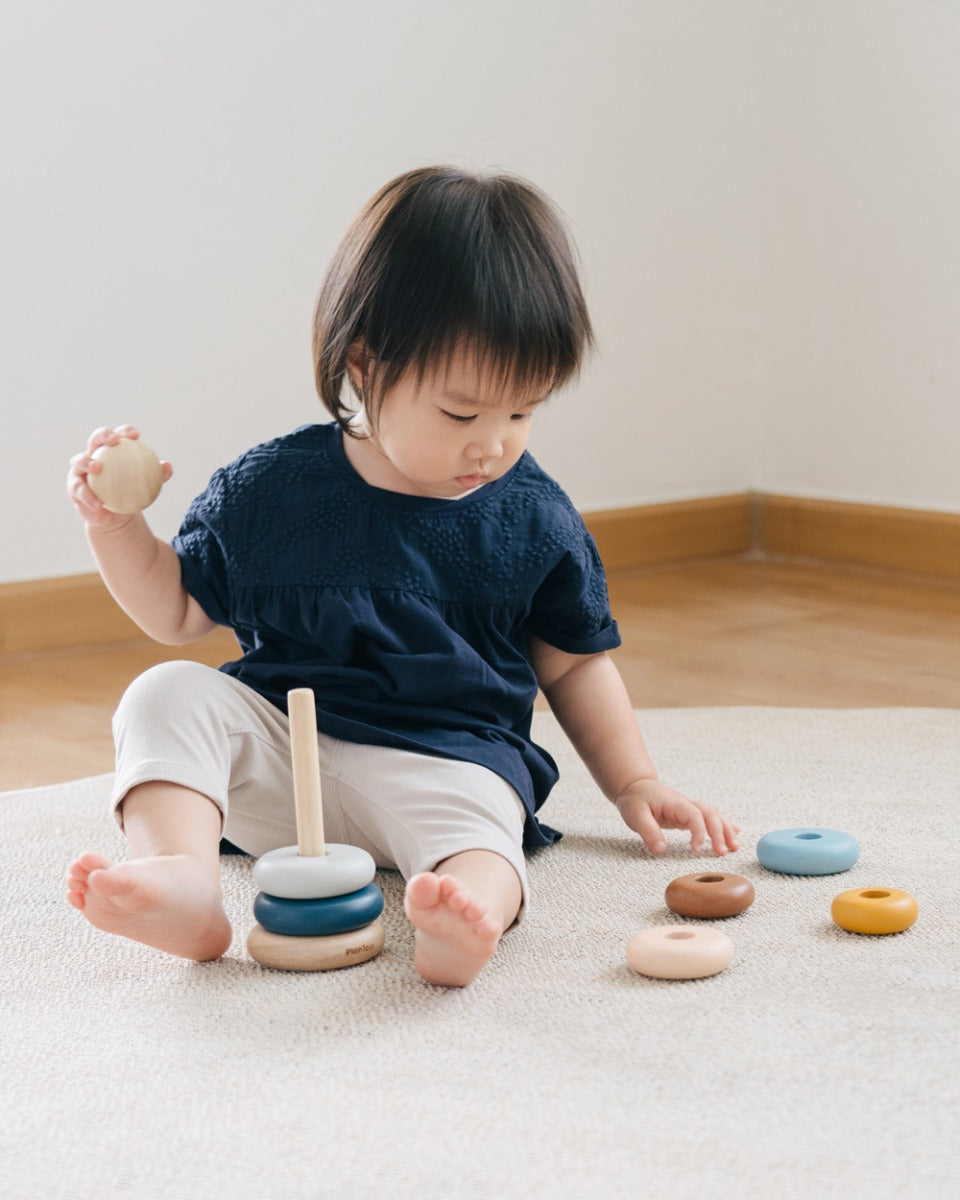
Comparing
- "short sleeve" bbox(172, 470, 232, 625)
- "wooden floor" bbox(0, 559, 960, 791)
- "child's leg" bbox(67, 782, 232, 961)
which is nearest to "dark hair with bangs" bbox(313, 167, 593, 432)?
"short sleeve" bbox(172, 470, 232, 625)

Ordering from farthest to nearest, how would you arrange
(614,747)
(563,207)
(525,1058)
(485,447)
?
1. (563,207)
2. (614,747)
3. (485,447)
4. (525,1058)

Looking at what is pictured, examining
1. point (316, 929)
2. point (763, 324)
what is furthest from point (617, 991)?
point (763, 324)

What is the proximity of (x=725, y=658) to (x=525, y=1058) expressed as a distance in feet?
3.12

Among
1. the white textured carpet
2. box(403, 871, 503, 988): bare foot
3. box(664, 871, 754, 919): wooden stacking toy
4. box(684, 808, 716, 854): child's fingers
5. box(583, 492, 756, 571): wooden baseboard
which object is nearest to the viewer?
the white textured carpet

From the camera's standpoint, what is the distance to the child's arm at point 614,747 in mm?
913

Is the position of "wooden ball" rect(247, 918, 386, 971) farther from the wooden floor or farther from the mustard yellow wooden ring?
the wooden floor

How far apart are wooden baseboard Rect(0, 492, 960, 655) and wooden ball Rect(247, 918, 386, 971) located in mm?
980

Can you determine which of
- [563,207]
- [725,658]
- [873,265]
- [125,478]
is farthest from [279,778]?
[873,265]

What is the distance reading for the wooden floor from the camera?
133 centimetres

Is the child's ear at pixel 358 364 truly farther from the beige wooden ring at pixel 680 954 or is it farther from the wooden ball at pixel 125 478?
the beige wooden ring at pixel 680 954

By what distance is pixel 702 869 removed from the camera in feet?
2.94

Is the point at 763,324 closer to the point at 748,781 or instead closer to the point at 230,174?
the point at 230,174

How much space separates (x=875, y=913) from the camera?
764 millimetres

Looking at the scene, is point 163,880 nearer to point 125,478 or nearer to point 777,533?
point 125,478
